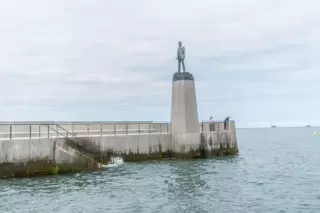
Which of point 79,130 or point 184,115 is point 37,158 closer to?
point 79,130

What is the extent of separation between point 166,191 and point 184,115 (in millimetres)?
A: 13793

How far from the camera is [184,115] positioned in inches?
1198

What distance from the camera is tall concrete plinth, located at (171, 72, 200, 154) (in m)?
30.5

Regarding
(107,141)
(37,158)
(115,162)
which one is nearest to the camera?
(37,158)

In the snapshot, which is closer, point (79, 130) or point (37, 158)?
point (37, 158)

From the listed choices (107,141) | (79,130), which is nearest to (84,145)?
(107,141)

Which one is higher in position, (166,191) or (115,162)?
(115,162)

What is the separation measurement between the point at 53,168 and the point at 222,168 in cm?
1127

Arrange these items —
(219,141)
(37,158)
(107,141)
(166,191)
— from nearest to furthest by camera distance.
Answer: (166,191) → (37,158) → (107,141) → (219,141)

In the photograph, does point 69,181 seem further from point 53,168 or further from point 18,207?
point 18,207

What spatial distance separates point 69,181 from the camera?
1955cm

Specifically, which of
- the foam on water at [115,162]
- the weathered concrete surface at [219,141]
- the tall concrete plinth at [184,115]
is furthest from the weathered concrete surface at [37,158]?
the weathered concrete surface at [219,141]

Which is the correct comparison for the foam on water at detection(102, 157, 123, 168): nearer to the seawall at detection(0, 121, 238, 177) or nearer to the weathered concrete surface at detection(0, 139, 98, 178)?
the seawall at detection(0, 121, 238, 177)

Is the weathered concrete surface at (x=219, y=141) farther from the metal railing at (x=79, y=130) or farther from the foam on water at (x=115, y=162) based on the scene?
the foam on water at (x=115, y=162)
